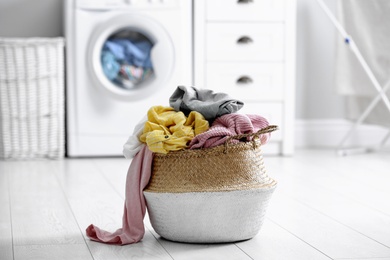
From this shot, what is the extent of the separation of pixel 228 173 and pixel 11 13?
235 centimetres

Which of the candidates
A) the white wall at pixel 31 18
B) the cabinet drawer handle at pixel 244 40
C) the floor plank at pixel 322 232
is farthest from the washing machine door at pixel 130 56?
Result: the floor plank at pixel 322 232

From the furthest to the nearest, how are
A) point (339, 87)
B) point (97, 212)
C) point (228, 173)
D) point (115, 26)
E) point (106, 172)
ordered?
point (339, 87) → point (115, 26) → point (106, 172) → point (97, 212) → point (228, 173)

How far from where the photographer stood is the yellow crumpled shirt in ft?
5.88

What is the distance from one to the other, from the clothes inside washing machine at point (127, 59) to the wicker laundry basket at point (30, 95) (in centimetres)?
24

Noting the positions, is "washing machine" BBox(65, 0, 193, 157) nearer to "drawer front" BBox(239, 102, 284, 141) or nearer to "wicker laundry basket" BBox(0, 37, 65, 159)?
"wicker laundry basket" BBox(0, 37, 65, 159)

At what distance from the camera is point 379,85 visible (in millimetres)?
3590

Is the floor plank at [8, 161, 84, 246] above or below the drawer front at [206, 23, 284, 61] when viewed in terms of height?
below

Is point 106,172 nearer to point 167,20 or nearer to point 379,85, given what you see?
point 167,20

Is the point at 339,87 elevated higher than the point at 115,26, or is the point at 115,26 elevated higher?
the point at 115,26

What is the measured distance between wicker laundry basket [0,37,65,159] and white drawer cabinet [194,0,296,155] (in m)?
0.69

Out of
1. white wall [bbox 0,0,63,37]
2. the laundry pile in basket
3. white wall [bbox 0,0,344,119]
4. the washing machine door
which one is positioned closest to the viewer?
the laundry pile in basket

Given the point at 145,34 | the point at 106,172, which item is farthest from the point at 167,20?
the point at 106,172

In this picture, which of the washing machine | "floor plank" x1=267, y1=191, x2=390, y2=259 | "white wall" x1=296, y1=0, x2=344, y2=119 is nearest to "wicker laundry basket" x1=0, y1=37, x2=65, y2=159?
the washing machine

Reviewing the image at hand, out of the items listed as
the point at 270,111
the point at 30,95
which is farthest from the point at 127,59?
the point at 270,111
